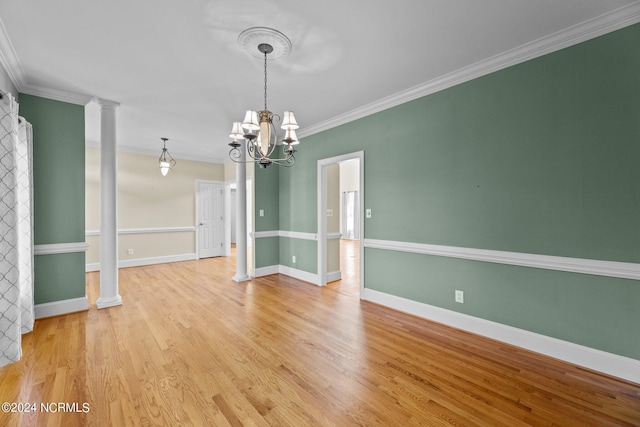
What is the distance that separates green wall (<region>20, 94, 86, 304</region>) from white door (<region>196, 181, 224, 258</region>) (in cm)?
365

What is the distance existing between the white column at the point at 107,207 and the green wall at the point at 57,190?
0.21 m

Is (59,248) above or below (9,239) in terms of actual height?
below

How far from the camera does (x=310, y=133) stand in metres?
4.91

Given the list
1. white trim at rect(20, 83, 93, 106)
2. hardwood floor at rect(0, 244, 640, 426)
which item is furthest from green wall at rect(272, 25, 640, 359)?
white trim at rect(20, 83, 93, 106)

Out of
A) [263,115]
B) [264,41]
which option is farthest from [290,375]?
[264,41]

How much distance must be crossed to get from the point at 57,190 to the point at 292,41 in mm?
3480

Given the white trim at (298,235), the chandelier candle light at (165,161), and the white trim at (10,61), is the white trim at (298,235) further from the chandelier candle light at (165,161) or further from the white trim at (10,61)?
the white trim at (10,61)

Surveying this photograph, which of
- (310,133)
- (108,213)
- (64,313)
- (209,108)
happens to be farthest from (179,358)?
(310,133)

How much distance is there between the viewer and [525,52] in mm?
2518

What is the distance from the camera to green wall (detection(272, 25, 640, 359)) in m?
2.13

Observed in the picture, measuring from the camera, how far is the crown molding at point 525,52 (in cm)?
209

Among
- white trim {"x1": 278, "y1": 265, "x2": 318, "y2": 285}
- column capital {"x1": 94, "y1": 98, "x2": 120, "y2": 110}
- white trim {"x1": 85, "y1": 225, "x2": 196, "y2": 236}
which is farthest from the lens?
white trim {"x1": 85, "y1": 225, "x2": 196, "y2": 236}

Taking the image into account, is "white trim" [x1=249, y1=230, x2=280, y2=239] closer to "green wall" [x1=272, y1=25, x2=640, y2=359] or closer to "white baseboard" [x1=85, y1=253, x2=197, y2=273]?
"green wall" [x1=272, y1=25, x2=640, y2=359]

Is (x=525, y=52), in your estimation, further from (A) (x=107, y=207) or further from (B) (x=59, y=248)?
(B) (x=59, y=248)
